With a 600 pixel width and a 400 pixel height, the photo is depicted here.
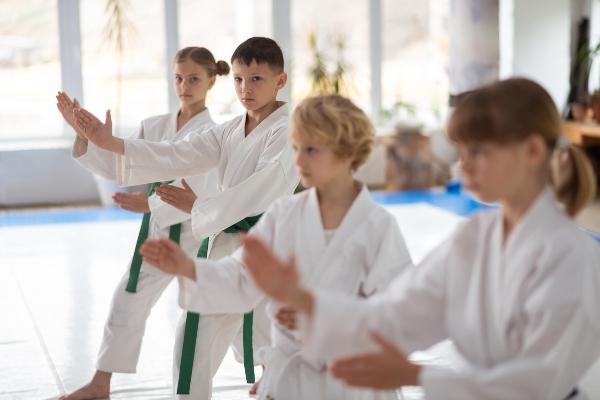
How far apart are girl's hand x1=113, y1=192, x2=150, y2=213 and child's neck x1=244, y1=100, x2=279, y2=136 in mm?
529

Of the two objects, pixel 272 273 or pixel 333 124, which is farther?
pixel 333 124

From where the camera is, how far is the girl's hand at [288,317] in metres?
1.81

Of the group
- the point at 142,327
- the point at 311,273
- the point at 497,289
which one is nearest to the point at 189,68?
the point at 142,327

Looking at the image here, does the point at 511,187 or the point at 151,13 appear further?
the point at 151,13

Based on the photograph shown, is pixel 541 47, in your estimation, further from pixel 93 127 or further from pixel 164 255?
pixel 164 255

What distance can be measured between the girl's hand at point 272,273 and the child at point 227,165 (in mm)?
1175

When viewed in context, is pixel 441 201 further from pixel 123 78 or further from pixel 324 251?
pixel 324 251

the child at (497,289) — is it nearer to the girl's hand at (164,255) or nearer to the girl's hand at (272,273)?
the girl's hand at (272,273)

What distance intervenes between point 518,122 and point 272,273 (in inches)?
20.2

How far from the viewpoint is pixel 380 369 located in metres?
1.44

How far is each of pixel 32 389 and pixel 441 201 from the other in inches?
203

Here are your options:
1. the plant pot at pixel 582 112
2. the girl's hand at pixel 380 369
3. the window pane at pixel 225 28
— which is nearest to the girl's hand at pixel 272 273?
the girl's hand at pixel 380 369

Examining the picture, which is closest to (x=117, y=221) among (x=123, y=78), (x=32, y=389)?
(x=123, y=78)

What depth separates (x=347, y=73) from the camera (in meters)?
8.45
